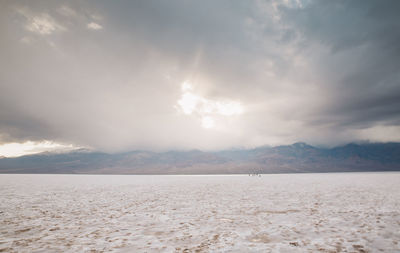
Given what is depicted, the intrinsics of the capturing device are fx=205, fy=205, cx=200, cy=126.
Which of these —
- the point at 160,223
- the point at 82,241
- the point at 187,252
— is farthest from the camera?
the point at 160,223

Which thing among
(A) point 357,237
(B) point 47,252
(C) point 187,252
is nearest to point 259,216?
(A) point 357,237

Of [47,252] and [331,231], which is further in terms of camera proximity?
[331,231]

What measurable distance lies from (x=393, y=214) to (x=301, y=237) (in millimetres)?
10108

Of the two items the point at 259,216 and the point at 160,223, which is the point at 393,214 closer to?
the point at 259,216

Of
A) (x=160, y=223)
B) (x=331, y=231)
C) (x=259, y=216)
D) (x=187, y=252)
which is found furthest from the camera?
(x=259, y=216)

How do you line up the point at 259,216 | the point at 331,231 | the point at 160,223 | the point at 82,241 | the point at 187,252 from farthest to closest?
the point at 259,216
the point at 160,223
the point at 331,231
the point at 82,241
the point at 187,252

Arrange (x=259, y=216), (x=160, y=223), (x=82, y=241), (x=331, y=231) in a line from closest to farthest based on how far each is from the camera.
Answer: (x=82, y=241), (x=331, y=231), (x=160, y=223), (x=259, y=216)

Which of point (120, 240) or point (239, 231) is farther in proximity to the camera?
point (239, 231)

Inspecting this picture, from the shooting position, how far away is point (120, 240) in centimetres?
884

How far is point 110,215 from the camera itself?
14.3 metres

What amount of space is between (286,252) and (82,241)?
825 centimetres

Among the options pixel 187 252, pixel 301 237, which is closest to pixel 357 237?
pixel 301 237

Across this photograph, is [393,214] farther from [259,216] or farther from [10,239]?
[10,239]

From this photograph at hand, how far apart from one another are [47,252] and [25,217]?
873 centimetres
